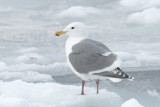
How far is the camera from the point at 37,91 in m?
5.14

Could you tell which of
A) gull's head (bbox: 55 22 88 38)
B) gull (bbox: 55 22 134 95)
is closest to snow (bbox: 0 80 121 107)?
gull (bbox: 55 22 134 95)

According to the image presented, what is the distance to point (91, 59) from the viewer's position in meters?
4.74

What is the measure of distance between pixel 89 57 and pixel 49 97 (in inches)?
35.7

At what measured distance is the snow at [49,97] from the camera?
470 cm

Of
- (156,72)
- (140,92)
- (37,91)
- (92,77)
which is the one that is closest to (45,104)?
(37,91)

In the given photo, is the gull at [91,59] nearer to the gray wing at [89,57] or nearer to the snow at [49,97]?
the gray wing at [89,57]

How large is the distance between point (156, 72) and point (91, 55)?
645cm

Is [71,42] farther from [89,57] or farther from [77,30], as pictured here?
[89,57]

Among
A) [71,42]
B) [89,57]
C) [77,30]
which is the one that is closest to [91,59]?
[89,57]

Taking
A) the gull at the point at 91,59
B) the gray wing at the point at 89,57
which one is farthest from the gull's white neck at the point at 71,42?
the gray wing at the point at 89,57

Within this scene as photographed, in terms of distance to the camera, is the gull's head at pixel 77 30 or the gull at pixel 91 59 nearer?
the gull at pixel 91 59

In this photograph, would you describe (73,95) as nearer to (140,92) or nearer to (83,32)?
(83,32)

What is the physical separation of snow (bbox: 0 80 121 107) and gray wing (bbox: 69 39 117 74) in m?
0.50

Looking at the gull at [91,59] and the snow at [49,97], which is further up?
the gull at [91,59]
